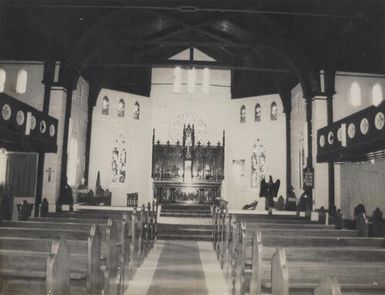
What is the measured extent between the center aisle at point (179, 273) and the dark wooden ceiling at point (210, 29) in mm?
6834

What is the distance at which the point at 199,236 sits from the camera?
12562 mm

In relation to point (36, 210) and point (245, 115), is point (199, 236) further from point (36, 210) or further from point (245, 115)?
point (245, 115)

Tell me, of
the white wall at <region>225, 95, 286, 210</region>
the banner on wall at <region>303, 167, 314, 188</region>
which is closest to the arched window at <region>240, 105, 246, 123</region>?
the white wall at <region>225, 95, 286, 210</region>

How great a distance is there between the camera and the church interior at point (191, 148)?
4.80 m

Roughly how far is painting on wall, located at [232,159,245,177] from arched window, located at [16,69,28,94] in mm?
11716

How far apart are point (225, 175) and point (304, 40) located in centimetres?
931

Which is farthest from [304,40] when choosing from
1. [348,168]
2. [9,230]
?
[9,230]

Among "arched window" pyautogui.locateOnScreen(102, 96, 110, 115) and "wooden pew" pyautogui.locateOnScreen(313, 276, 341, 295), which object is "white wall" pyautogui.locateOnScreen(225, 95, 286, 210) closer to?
"arched window" pyautogui.locateOnScreen(102, 96, 110, 115)

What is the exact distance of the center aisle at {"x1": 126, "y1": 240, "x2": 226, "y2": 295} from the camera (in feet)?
21.5

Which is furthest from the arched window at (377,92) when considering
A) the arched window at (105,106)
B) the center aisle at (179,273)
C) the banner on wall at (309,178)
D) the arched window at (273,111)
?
the arched window at (105,106)

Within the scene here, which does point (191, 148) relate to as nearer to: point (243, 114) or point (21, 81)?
point (243, 114)

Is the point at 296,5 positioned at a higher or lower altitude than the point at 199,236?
higher

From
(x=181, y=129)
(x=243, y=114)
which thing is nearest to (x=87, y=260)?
(x=181, y=129)

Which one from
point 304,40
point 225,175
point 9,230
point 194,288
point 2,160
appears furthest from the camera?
point 225,175
